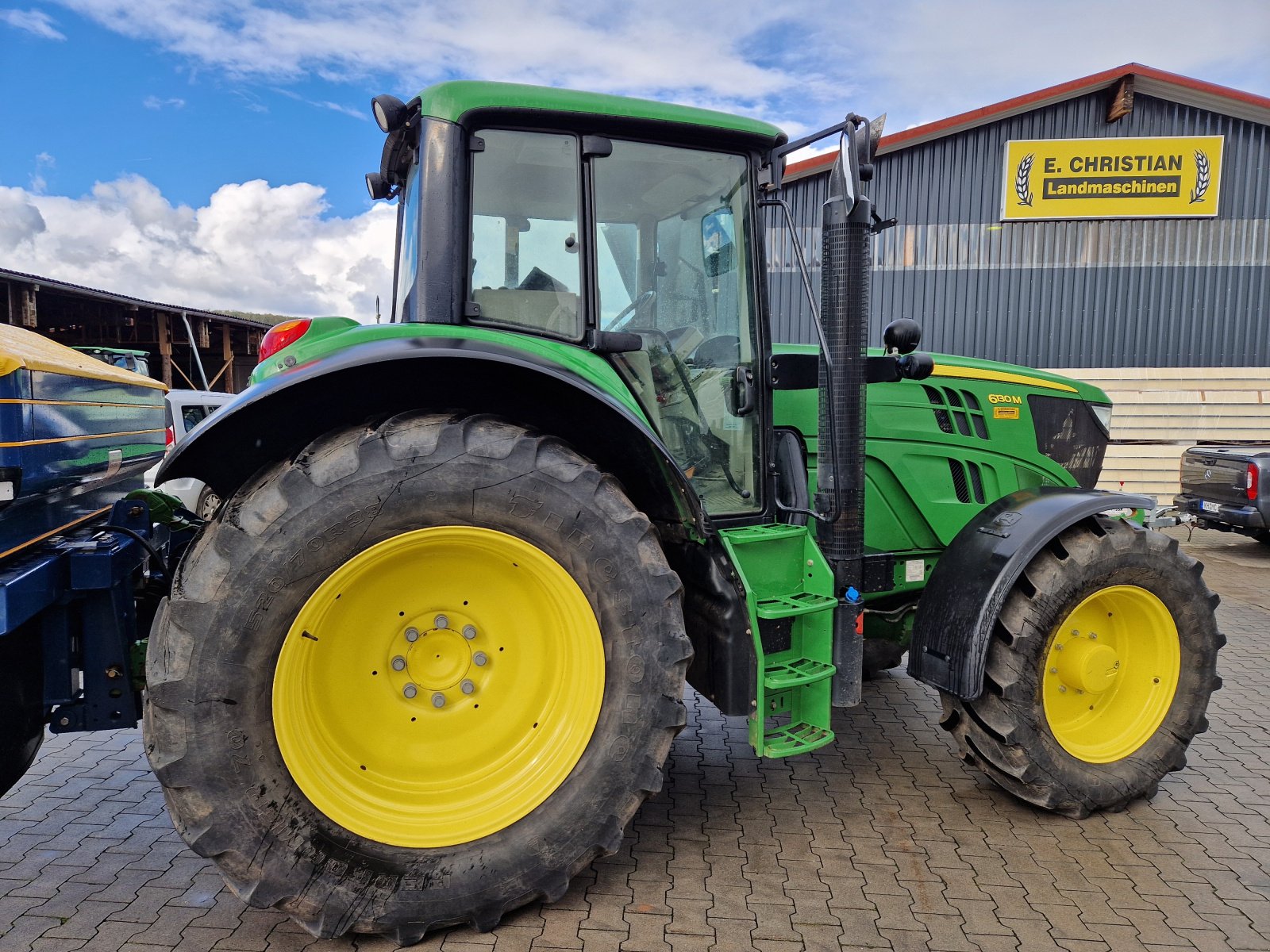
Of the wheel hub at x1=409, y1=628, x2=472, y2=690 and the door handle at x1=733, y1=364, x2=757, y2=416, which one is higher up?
the door handle at x1=733, y1=364, x2=757, y2=416

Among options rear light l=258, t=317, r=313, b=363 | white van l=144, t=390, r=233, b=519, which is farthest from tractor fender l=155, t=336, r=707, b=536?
white van l=144, t=390, r=233, b=519

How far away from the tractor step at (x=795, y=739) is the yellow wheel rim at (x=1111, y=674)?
0.93 meters

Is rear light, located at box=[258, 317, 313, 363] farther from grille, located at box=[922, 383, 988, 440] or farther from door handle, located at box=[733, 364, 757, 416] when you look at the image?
grille, located at box=[922, 383, 988, 440]

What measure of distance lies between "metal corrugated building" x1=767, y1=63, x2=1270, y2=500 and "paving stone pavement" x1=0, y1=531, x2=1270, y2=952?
900 cm

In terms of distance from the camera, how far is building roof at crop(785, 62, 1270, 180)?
11.0m

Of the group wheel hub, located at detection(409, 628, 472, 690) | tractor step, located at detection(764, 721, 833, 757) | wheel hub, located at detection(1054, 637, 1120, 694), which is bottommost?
tractor step, located at detection(764, 721, 833, 757)

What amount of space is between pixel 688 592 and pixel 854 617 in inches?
22.4

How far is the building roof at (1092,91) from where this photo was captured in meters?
11.0

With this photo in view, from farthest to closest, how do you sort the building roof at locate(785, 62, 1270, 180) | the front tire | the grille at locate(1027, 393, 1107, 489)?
1. the building roof at locate(785, 62, 1270, 180)
2. the grille at locate(1027, 393, 1107, 489)
3. the front tire

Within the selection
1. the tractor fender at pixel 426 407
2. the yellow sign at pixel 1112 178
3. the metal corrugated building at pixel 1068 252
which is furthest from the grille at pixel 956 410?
the yellow sign at pixel 1112 178

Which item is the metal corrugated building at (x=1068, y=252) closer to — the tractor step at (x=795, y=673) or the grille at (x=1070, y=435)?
the grille at (x=1070, y=435)

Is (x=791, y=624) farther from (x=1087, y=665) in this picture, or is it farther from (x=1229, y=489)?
(x=1229, y=489)

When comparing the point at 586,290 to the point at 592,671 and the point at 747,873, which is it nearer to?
the point at 592,671

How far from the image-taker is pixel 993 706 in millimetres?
2881
